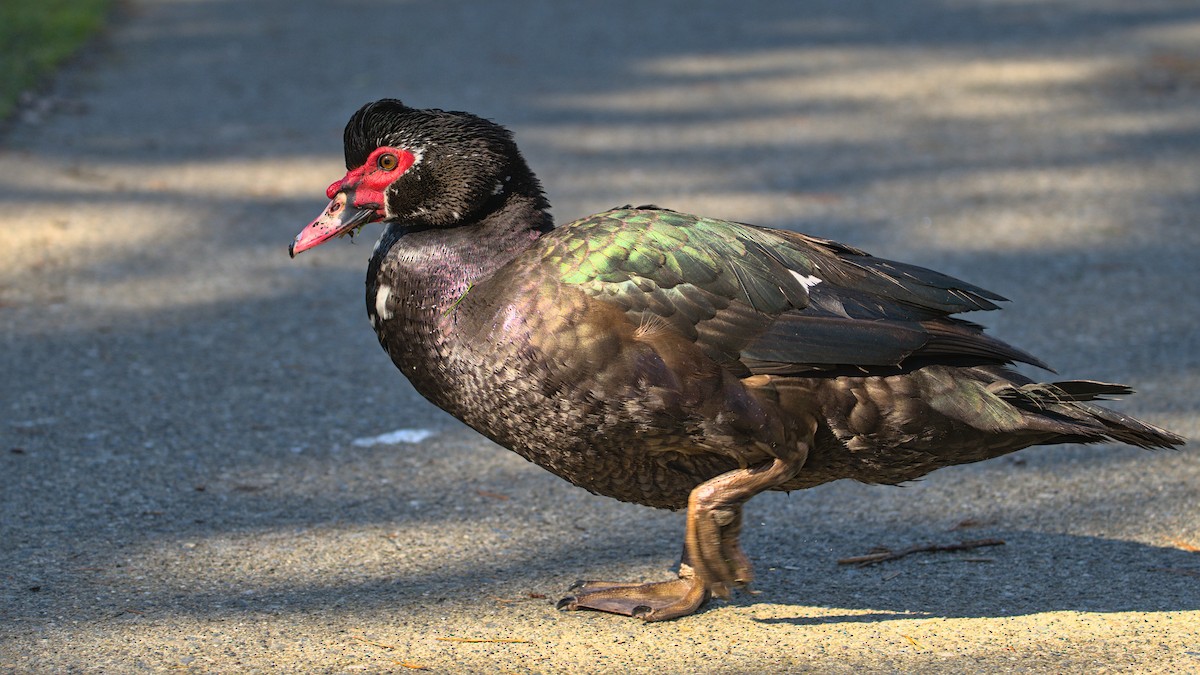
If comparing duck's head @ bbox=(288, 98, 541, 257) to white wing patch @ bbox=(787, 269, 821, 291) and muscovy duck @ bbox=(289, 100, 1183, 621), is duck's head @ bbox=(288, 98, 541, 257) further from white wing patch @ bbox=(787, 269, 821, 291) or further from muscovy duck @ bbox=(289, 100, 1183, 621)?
white wing patch @ bbox=(787, 269, 821, 291)

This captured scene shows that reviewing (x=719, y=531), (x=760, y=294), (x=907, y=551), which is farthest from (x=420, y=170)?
(x=907, y=551)

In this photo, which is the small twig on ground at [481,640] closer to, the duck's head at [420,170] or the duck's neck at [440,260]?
the duck's neck at [440,260]

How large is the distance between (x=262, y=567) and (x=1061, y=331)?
345 cm

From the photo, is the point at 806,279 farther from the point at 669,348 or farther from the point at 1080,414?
the point at 1080,414

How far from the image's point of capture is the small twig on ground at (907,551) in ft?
13.6

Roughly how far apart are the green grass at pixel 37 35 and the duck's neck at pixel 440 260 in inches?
220

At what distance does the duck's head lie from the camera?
150 inches

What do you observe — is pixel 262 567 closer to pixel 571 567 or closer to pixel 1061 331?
pixel 571 567

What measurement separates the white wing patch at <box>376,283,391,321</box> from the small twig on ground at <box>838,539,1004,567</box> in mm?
1473

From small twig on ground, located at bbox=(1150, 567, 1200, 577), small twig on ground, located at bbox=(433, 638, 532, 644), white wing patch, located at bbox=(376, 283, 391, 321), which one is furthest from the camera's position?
small twig on ground, located at bbox=(1150, 567, 1200, 577)

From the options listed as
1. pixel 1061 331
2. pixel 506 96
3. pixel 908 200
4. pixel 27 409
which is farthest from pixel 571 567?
pixel 506 96

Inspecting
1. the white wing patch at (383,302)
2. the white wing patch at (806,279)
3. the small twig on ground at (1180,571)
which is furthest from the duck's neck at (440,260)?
the small twig on ground at (1180,571)

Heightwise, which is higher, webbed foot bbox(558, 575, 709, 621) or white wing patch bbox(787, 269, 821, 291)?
white wing patch bbox(787, 269, 821, 291)

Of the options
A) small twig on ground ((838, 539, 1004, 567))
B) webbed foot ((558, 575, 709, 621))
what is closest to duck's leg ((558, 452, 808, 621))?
webbed foot ((558, 575, 709, 621))
